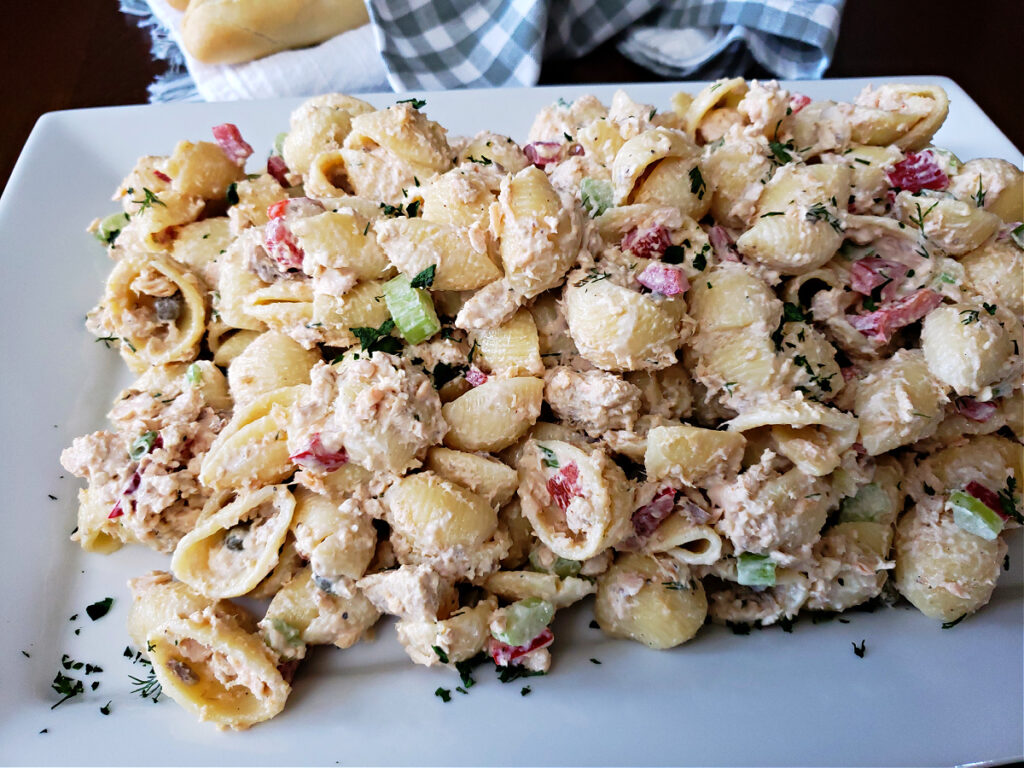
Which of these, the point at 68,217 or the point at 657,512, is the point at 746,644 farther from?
the point at 68,217

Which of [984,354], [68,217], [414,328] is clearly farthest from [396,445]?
[68,217]

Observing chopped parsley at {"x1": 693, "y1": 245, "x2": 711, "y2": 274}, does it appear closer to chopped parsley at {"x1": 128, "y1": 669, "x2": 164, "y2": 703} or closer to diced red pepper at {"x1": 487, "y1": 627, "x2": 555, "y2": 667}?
diced red pepper at {"x1": 487, "y1": 627, "x2": 555, "y2": 667}

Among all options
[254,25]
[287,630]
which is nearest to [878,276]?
[287,630]

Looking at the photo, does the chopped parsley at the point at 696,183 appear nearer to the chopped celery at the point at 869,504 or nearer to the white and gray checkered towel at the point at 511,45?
the chopped celery at the point at 869,504

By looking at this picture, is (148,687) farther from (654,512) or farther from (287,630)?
(654,512)

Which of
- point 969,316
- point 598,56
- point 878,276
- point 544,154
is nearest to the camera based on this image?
point 969,316

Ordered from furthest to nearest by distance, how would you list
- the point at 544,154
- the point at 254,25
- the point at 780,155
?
the point at 254,25, the point at 544,154, the point at 780,155

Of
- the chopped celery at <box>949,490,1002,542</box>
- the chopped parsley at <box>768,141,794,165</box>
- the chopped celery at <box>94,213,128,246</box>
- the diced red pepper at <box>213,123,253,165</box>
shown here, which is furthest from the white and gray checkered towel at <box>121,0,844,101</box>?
the chopped celery at <box>949,490,1002,542</box>
